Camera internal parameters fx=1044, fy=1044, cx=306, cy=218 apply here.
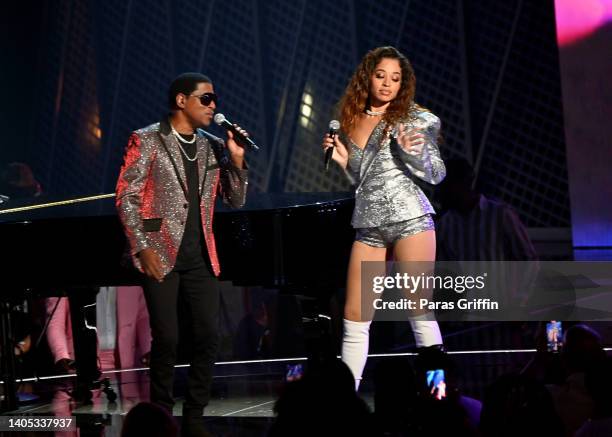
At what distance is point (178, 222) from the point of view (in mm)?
3980

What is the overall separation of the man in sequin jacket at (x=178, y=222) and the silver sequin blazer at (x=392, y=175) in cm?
51

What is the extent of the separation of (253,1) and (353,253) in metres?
6.51

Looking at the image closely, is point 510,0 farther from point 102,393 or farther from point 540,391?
point 540,391

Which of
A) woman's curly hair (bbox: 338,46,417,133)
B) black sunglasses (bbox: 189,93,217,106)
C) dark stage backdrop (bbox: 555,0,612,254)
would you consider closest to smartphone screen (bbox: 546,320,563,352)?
woman's curly hair (bbox: 338,46,417,133)

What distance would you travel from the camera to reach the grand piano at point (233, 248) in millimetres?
4719

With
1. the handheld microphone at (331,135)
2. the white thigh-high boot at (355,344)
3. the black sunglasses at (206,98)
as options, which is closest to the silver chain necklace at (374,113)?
the handheld microphone at (331,135)

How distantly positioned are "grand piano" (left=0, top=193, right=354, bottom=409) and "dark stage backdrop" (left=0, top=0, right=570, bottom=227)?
4.44 metres

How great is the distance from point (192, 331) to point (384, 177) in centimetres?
95

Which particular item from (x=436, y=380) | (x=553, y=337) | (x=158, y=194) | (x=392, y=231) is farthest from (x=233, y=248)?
(x=553, y=337)

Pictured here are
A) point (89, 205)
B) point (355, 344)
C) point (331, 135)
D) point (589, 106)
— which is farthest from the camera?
point (589, 106)

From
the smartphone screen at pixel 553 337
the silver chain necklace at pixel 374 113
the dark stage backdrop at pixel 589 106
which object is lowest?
the smartphone screen at pixel 553 337

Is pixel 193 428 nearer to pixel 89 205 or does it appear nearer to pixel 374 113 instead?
pixel 374 113

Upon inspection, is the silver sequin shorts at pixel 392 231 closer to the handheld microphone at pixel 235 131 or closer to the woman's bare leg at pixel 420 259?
the woman's bare leg at pixel 420 259

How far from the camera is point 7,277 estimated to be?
4.85m
